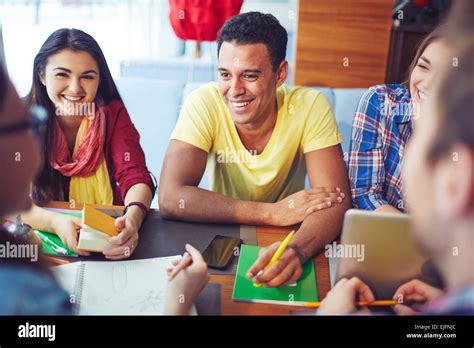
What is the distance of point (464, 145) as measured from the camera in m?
0.65

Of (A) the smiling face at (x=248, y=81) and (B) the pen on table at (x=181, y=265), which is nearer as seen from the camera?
(B) the pen on table at (x=181, y=265)

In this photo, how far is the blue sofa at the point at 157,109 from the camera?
1.19 metres

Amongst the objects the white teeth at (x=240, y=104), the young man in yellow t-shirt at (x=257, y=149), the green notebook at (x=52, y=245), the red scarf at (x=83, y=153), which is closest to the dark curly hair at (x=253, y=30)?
the young man in yellow t-shirt at (x=257, y=149)

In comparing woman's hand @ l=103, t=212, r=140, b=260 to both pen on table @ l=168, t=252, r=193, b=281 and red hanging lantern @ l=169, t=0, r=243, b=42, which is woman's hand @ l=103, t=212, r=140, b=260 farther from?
red hanging lantern @ l=169, t=0, r=243, b=42

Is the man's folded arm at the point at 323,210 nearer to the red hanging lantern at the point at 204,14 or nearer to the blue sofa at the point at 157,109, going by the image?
the blue sofa at the point at 157,109

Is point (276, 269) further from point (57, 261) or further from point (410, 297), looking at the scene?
point (57, 261)

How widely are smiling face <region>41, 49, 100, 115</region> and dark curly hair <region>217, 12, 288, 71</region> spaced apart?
303mm

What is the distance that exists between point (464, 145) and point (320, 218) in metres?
0.46

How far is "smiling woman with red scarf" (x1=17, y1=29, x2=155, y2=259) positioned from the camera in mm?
1006

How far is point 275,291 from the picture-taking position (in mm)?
937

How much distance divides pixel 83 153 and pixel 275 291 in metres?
0.51

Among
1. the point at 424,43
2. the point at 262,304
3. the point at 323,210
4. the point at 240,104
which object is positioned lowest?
the point at 262,304

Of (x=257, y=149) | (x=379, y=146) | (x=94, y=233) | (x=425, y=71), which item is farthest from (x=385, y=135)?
(x=94, y=233)

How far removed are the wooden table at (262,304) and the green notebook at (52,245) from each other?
6cm
